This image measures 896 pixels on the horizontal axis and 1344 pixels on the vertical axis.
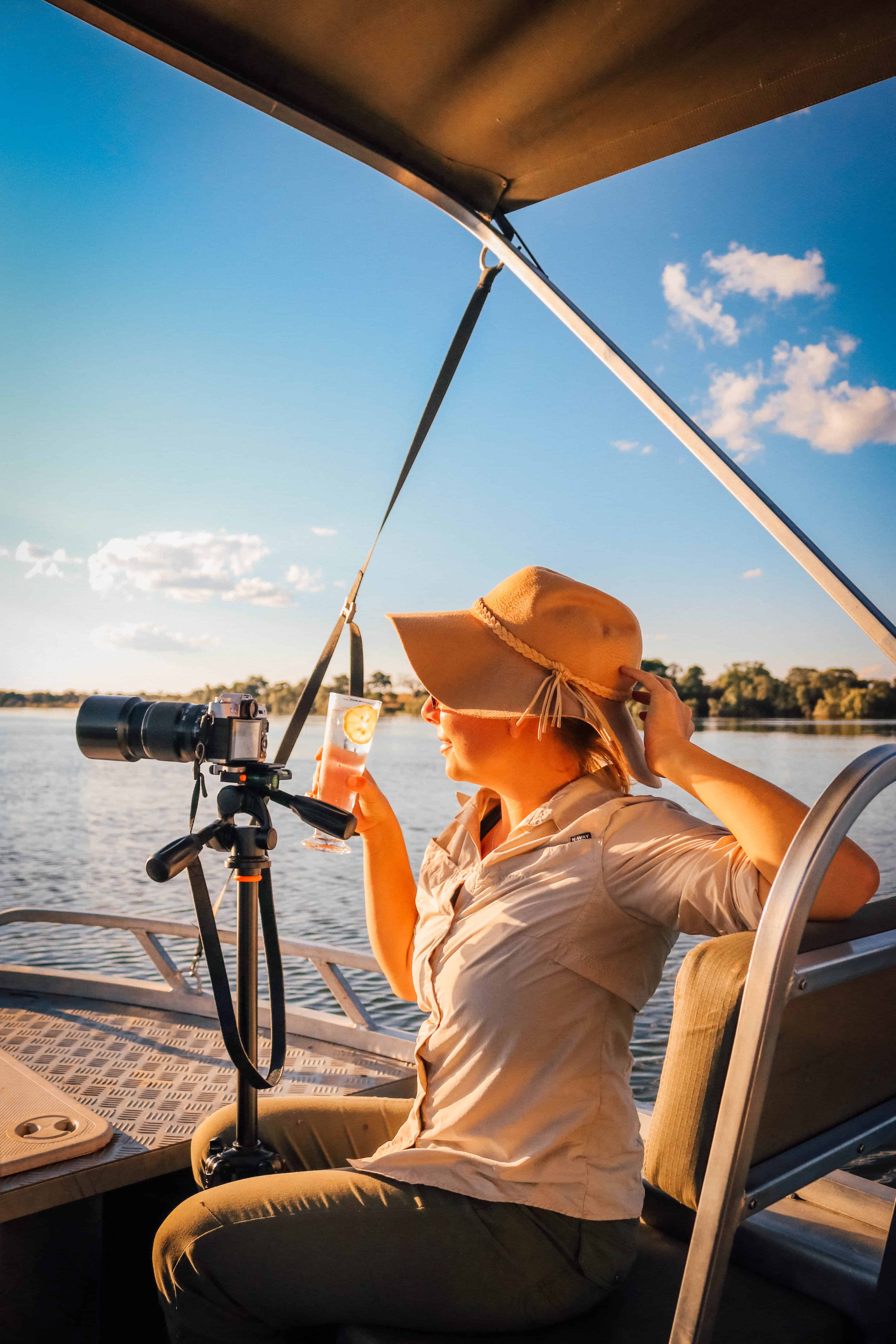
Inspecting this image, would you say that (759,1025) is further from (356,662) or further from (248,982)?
(356,662)

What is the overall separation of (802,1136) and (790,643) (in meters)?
33.0

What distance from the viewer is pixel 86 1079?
5.64 ft

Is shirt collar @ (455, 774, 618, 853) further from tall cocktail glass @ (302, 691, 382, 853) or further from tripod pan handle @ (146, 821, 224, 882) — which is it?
tripod pan handle @ (146, 821, 224, 882)

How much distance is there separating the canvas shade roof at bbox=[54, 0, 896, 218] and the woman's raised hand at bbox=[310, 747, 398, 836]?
41.8 inches

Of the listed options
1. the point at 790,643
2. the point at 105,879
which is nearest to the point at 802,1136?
the point at 105,879

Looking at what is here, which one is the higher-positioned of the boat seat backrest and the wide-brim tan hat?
the wide-brim tan hat

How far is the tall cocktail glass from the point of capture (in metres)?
1.28

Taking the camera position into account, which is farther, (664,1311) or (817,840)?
(664,1311)

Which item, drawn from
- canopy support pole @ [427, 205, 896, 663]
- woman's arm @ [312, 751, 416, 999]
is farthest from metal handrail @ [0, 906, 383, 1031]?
canopy support pole @ [427, 205, 896, 663]

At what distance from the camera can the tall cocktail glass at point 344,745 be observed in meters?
1.28

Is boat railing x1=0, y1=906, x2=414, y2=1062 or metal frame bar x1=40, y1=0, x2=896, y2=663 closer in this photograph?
metal frame bar x1=40, y1=0, x2=896, y2=663

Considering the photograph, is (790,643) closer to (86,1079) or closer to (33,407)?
(33,407)

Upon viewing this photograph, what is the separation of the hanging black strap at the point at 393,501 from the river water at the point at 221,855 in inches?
5.6

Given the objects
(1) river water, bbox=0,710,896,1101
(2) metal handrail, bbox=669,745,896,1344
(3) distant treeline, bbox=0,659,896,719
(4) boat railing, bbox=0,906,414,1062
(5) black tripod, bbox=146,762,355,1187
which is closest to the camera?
(2) metal handrail, bbox=669,745,896,1344
